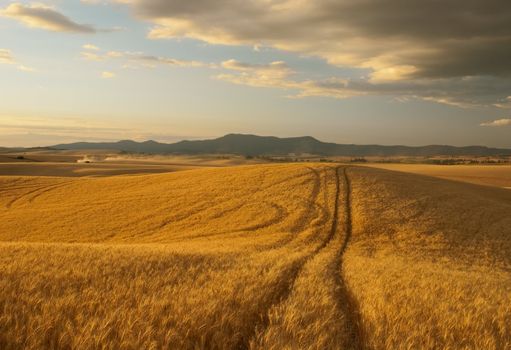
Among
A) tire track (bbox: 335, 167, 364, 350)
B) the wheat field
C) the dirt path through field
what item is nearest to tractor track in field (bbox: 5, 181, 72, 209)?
the wheat field

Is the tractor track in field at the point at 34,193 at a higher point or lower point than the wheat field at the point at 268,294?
lower

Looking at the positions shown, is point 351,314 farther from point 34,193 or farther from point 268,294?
point 34,193

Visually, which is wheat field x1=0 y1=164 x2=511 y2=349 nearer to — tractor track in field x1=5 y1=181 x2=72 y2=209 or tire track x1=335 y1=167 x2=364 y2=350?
tire track x1=335 y1=167 x2=364 y2=350

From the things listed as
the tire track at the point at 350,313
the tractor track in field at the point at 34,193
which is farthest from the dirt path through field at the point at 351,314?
the tractor track in field at the point at 34,193

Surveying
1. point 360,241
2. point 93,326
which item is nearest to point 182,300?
point 93,326

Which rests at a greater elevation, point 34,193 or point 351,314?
point 351,314

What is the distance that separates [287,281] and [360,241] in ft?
58.7

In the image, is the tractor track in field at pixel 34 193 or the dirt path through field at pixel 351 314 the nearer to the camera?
the dirt path through field at pixel 351 314

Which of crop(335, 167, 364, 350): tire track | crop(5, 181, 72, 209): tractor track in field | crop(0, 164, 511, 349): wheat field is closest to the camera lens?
crop(0, 164, 511, 349): wheat field

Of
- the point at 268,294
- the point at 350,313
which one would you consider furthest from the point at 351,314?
the point at 268,294

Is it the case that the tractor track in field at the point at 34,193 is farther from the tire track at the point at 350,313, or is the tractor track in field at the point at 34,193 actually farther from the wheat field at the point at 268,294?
the tire track at the point at 350,313

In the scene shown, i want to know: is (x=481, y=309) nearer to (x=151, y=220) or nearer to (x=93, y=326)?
(x=93, y=326)

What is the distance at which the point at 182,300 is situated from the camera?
660 cm

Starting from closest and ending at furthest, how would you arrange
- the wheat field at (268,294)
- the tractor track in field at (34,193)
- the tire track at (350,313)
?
the wheat field at (268,294)
the tire track at (350,313)
the tractor track in field at (34,193)
